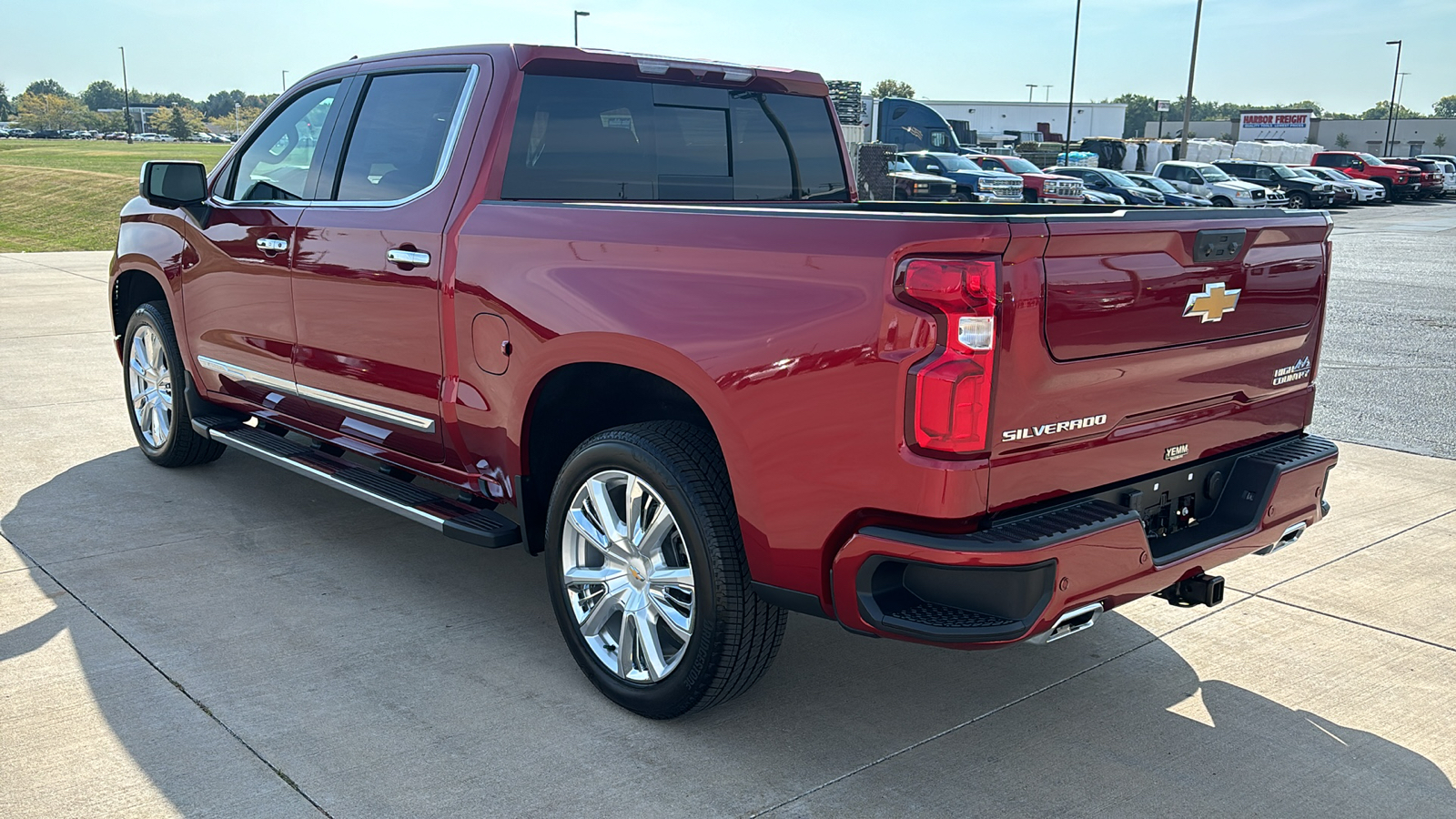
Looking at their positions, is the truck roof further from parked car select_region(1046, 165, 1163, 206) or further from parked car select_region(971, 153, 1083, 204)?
parked car select_region(1046, 165, 1163, 206)

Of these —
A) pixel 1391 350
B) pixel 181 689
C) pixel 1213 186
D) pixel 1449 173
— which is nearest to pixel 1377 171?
pixel 1449 173

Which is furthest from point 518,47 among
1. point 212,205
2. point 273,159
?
point 212,205

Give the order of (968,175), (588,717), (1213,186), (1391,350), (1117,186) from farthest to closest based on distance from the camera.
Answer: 1. (1213,186)
2. (1117,186)
3. (968,175)
4. (1391,350)
5. (588,717)

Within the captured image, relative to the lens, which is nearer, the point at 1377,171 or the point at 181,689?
the point at 181,689

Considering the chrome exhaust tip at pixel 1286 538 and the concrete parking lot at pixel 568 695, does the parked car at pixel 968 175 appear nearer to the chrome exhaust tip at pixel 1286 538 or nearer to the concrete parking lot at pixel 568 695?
the concrete parking lot at pixel 568 695

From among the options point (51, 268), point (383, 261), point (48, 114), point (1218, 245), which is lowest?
point (51, 268)

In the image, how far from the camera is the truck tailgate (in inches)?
109

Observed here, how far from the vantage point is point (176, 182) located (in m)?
5.31

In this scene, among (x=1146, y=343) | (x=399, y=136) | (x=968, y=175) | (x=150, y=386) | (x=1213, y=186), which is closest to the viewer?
(x=1146, y=343)

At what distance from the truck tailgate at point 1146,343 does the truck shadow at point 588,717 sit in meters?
0.86

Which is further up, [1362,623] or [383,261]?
[383,261]

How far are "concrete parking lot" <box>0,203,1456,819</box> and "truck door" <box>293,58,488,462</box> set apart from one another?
2.45ft

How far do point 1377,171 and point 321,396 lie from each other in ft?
155

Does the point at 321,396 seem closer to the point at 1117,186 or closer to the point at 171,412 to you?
the point at 171,412
